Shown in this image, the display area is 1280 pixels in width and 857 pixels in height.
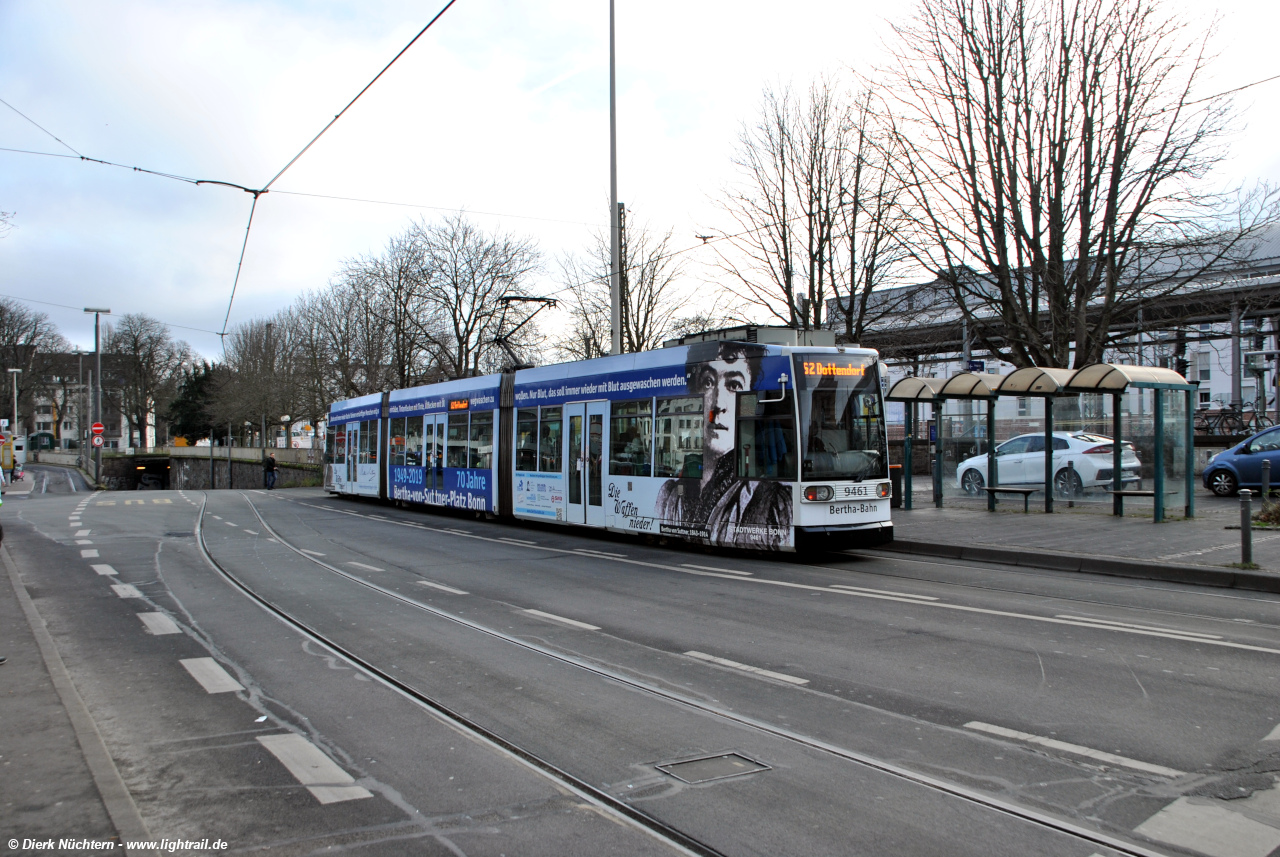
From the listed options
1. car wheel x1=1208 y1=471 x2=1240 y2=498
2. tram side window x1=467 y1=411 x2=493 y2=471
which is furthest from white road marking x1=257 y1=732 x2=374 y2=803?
car wheel x1=1208 y1=471 x2=1240 y2=498

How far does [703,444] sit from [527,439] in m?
5.58

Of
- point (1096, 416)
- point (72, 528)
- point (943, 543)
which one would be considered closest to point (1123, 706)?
point (943, 543)

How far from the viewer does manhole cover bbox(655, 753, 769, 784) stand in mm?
4355

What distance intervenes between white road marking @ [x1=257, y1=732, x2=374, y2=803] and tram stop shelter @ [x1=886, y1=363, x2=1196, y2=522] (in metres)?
14.6

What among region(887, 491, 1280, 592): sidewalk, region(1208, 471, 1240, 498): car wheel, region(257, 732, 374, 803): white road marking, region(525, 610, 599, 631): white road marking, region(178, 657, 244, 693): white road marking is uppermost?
region(1208, 471, 1240, 498): car wheel

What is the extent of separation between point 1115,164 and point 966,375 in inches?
213

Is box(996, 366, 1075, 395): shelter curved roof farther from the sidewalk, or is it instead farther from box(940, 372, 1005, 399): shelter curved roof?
the sidewalk

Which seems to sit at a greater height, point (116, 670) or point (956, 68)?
point (956, 68)

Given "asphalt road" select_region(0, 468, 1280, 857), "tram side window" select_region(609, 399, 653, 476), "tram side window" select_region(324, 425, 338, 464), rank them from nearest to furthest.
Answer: "asphalt road" select_region(0, 468, 1280, 857) < "tram side window" select_region(609, 399, 653, 476) < "tram side window" select_region(324, 425, 338, 464)

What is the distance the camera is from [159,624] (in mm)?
8398

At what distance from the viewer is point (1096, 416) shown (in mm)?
17672

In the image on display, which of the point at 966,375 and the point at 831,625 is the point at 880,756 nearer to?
the point at 831,625

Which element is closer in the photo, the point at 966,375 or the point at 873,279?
the point at 966,375

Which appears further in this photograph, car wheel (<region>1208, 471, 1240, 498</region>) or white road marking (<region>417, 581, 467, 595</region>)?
car wheel (<region>1208, 471, 1240, 498</region>)
